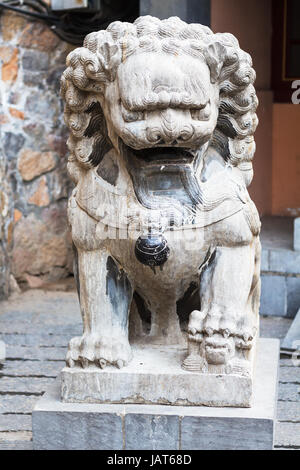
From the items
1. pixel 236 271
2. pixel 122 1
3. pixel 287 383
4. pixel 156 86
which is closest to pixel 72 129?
pixel 156 86

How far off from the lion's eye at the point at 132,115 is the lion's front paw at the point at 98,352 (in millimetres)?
718

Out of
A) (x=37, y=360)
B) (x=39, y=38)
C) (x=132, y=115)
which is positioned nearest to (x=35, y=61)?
(x=39, y=38)

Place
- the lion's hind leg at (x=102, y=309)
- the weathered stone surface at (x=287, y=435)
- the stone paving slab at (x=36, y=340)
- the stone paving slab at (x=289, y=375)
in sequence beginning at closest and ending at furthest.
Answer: the lion's hind leg at (x=102, y=309), the weathered stone surface at (x=287, y=435), the stone paving slab at (x=289, y=375), the stone paving slab at (x=36, y=340)

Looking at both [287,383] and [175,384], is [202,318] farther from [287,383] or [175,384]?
[287,383]

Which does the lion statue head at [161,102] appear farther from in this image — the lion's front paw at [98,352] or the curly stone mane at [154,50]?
the lion's front paw at [98,352]

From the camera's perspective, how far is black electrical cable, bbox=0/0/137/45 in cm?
617

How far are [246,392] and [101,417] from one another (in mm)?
463

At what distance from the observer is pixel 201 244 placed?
129 inches

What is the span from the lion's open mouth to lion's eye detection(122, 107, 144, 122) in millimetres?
121

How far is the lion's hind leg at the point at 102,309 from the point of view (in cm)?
330

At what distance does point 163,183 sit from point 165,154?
0.10 meters

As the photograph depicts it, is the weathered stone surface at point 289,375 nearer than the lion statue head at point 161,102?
No

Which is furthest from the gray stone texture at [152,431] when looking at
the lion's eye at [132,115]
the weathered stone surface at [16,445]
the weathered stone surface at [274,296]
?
the weathered stone surface at [274,296]

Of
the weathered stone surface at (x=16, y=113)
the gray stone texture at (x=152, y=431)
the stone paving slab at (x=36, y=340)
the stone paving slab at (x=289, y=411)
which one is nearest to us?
the gray stone texture at (x=152, y=431)
